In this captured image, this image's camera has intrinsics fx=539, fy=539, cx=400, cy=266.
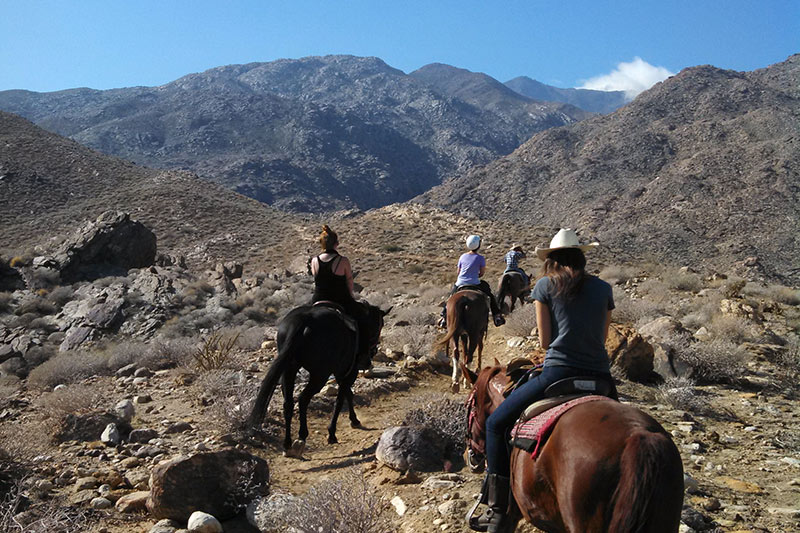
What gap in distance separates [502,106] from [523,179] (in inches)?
4671

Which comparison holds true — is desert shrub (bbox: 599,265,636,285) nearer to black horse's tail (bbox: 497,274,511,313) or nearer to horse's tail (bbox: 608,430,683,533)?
black horse's tail (bbox: 497,274,511,313)

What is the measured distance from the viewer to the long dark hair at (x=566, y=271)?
3.31 m

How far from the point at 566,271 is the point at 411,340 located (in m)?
8.45

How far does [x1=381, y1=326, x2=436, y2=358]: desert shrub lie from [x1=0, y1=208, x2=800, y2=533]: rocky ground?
0.05m

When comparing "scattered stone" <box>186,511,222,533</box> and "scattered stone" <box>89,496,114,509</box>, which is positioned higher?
"scattered stone" <box>186,511,222,533</box>

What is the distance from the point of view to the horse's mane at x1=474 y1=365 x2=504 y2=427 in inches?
161

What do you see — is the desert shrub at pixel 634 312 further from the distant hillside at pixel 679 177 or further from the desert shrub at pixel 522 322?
the distant hillside at pixel 679 177

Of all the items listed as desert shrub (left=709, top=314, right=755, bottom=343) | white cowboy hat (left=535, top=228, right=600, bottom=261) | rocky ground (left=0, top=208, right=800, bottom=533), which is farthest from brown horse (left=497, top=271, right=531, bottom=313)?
white cowboy hat (left=535, top=228, right=600, bottom=261)

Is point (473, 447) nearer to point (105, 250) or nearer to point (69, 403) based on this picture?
point (69, 403)

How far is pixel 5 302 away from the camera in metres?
16.7

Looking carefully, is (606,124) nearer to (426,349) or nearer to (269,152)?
(269,152)

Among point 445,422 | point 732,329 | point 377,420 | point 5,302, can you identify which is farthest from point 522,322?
point 5,302

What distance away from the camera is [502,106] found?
180 metres

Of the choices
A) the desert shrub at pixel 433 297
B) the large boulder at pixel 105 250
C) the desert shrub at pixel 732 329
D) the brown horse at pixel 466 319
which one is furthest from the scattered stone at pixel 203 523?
the large boulder at pixel 105 250
